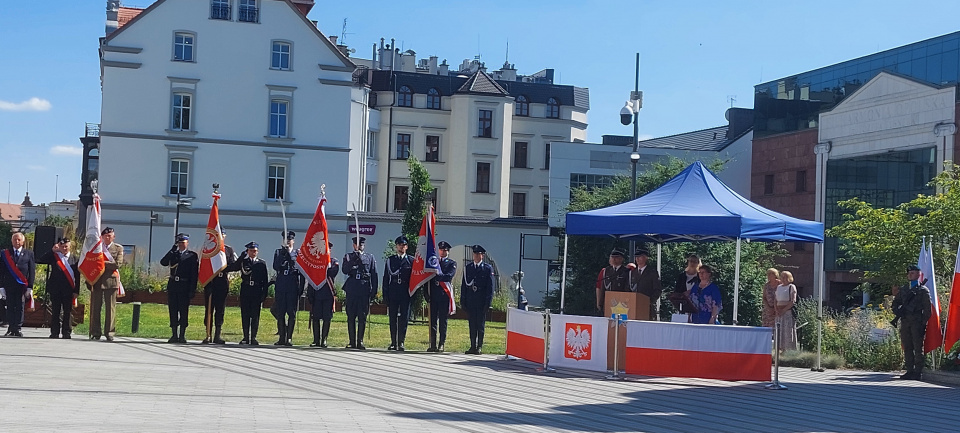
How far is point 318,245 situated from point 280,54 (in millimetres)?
34181

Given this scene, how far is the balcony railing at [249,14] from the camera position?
174ft

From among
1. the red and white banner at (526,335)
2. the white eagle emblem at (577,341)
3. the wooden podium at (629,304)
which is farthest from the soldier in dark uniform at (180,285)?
the wooden podium at (629,304)

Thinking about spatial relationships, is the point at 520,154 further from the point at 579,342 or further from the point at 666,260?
the point at 579,342

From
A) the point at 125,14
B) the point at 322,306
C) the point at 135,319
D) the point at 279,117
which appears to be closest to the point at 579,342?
the point at 322,306

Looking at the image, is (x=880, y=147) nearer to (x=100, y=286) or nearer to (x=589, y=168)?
(x=589, y=168)

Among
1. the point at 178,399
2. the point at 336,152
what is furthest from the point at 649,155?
the point at 178,399

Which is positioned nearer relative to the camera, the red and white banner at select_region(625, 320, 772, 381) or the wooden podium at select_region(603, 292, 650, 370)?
the red and white banner at select_region(625, 320, 772, 381)

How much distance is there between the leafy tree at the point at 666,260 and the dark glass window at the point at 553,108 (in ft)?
115

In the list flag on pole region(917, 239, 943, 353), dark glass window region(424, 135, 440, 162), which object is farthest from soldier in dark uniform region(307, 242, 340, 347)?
dark glass window region(424, 135, 440, 162)

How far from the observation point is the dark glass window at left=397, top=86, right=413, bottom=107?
71938mm

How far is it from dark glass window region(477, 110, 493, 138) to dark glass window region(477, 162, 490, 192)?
6.07 feet

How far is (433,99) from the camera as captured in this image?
238 feet

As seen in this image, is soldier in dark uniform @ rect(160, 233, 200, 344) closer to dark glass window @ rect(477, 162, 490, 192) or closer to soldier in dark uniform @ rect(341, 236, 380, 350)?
soldier in dark uniform @ rect(341, 236, 380, 350)

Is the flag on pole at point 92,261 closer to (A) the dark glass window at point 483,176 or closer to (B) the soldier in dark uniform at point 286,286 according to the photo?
(B) the soldier in dark uniform at point 286,286
